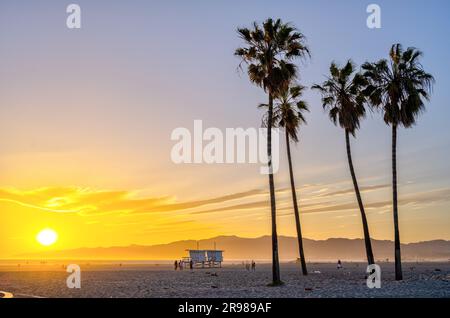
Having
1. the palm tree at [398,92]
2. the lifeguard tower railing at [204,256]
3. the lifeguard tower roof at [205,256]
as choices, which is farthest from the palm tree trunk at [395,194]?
the lifeguard tower railing at [204,256]

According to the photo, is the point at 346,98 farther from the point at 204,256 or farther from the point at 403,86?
the point at 204,256

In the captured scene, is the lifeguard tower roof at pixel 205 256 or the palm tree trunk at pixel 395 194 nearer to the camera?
the palm tree trunk at pixel 395 194

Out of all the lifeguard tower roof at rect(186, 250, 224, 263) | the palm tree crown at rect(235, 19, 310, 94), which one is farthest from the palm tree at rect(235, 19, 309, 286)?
the lifeguard tower roof at rect(186, 250, 224, 263)

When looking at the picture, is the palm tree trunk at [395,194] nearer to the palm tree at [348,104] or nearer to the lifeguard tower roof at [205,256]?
the palm tree at [348,104]

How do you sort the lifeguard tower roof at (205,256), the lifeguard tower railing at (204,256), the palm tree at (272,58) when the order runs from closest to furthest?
the palm tree at (272,58) → the lifeguard tower roof at (205,256) → the lifeguard tower railing at (204,256)

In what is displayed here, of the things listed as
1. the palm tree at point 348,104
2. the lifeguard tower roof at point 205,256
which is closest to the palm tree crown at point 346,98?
the palm tree at point 348,104

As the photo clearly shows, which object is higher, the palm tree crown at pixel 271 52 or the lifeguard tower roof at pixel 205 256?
the palm tree crown at pixel 271 52

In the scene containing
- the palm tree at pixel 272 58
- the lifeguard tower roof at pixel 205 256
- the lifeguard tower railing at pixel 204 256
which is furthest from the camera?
the lifeguard tower railing at pixel 204 256

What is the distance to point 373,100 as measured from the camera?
139 ft

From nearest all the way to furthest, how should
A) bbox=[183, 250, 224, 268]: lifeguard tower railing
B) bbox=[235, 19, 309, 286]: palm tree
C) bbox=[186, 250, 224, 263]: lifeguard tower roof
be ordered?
1. bbox=[235, 19, 309, 286]: palm tree
2. bbox=[186, 250, 224, 263]: lifeguard tower roof
3. bbox=[183, 250, 224, 268]: lifeguard tower railing

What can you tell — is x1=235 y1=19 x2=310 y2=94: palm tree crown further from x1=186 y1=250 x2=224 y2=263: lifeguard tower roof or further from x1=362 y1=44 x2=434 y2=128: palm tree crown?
x1=186 y1=250 x2=224 y2=263: lifeguard tower roof
